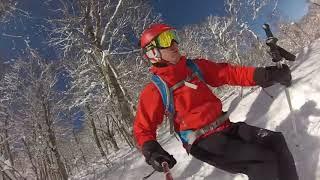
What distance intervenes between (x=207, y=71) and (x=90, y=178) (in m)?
4.13

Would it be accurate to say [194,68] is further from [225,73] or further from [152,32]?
[152,32]

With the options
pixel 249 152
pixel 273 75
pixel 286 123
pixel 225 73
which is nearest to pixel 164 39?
pixel 225 73

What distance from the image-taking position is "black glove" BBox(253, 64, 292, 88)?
4305mm

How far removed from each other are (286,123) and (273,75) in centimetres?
113

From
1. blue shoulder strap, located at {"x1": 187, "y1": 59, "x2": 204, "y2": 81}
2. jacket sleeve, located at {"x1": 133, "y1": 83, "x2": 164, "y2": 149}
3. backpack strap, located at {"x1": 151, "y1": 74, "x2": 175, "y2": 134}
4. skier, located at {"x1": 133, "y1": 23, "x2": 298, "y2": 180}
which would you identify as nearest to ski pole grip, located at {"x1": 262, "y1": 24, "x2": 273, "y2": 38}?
skier, located at {"x1": 133, "y1": 23, "x2": 298, "y2": 180}

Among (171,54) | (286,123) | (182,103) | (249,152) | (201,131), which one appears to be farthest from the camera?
(286,123)

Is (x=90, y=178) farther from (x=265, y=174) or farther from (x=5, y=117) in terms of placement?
(x=5, y=117)

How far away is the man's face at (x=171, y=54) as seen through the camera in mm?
4547

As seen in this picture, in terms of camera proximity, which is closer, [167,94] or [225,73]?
[167,94]

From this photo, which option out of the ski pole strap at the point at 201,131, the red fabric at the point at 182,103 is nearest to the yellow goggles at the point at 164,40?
the red fabric at the point at 182,103

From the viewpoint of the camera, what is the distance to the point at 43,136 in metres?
28.4

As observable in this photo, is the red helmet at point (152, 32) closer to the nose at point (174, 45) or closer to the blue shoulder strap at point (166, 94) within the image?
the nose at point (174, 45)

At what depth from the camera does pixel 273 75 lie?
4324 mm

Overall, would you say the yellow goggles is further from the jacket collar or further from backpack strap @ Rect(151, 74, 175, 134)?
backpack strap @ Rect(151, 74, 175, 134)
